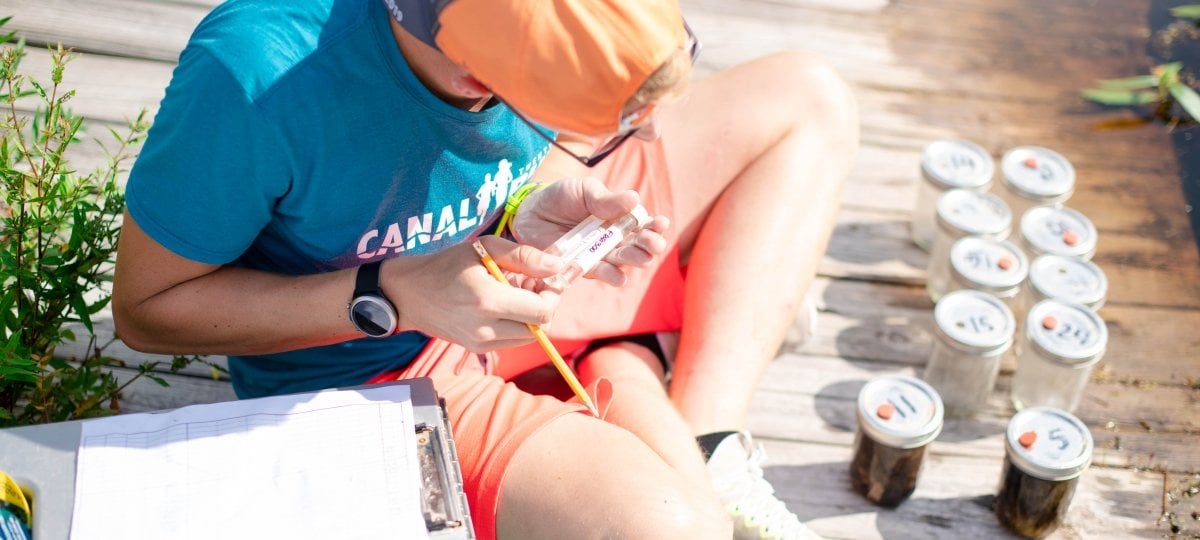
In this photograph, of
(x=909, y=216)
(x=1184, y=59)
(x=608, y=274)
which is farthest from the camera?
(x=1184, y=59)

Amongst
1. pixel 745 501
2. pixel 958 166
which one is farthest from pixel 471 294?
pixel 958 166

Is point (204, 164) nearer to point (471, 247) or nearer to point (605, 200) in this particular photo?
point (471, 247)

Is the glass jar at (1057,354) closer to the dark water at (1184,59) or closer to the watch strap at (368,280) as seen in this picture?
the dark water at (1184,59)

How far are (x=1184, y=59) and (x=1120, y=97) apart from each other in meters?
0.33

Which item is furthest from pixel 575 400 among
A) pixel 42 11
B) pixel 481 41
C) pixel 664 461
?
pixel 42 11

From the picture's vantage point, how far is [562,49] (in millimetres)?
1225

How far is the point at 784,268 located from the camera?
6.60 feet

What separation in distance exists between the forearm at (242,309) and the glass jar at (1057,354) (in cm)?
130

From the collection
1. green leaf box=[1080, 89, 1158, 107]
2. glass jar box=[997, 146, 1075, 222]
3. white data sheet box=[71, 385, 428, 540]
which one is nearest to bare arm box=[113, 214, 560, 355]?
white data sheet box=[71, 385, 428, 540]

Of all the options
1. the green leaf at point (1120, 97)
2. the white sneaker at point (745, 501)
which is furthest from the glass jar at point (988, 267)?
the green leaf at point (1120, 97)

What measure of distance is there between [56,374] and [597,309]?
2.71ft

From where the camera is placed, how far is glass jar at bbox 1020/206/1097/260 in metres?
2.39

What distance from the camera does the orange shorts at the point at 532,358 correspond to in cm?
158

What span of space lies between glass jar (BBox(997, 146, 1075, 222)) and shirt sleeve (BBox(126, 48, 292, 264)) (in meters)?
1.70
